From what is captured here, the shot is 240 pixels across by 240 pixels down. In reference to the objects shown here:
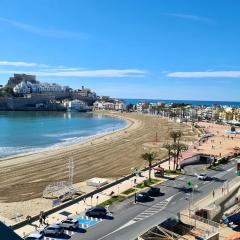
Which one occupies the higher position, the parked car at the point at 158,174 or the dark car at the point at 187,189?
the parked car at the point at 158,174

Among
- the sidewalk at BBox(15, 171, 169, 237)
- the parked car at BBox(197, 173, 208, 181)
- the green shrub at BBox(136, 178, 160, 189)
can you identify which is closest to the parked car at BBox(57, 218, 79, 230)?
the sidewalk at BBox(15, 171, 169, 237)

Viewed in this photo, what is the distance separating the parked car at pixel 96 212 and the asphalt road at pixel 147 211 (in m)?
0.90

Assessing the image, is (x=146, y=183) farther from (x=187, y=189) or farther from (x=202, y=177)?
(x=202, y=177)

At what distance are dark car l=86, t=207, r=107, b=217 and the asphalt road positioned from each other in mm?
902

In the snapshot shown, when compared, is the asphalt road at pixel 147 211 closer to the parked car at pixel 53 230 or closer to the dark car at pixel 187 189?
the dark car at pixel 187 189

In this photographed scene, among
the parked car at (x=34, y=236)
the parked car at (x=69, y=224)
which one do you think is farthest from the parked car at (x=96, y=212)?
the parked car at (x=34, y=236)

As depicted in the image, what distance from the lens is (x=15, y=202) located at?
35.5 m

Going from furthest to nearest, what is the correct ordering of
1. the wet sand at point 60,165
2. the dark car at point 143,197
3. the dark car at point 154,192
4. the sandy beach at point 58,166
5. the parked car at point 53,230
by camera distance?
the wet sand at point 60,165, the sandy beach at point 58,166, the dark car at point 154,192, the dark car at point 143,197, the parked car at point 53,230

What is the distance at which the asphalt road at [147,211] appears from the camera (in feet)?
86.3

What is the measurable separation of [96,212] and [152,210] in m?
4.49

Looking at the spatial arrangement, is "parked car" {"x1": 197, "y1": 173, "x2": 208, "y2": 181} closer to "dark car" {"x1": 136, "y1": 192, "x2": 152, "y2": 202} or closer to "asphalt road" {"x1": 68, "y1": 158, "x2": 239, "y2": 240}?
"asphalt road" {"x1": 68, "y1": 158, "x2": 239, "y2": 240}

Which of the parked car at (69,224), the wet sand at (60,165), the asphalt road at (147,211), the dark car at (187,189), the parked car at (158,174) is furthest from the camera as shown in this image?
the parked car at (158,174)

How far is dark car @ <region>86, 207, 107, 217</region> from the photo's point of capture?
29.7 meters

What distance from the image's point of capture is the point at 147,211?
102 feet
